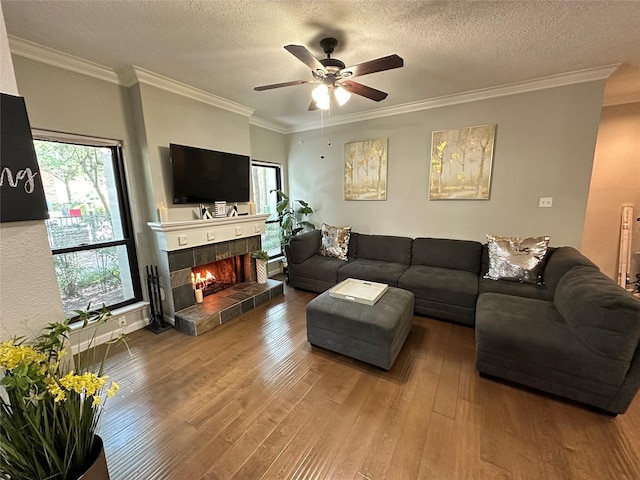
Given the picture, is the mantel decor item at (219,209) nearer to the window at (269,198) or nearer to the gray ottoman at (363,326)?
the window at (269,198)

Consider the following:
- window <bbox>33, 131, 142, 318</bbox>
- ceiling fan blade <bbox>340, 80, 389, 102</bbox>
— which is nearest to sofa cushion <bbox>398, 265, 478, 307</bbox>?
ceiling fan blade <bbox>340, 80, 389, 102</bbox>

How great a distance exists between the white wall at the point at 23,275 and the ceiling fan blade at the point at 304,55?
125cm

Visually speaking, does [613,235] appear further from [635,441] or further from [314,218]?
[314,218]

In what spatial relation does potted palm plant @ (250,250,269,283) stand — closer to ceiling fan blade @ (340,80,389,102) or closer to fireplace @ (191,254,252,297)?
fireplace @ (191,254,252,297)

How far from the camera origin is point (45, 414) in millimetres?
931

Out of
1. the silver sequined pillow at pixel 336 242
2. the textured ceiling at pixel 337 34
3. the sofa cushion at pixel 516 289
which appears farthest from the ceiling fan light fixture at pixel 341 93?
the sofa cushion at pixel 516 289

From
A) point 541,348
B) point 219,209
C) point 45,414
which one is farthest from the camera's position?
point 219,209

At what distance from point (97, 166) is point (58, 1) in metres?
1.37

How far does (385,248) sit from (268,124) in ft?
9.12

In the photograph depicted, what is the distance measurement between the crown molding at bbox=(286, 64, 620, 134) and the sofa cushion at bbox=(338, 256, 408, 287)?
85.1 inches

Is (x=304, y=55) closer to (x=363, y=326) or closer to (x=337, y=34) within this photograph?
(x=337, y=34)

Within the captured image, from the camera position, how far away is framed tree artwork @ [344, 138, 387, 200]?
388cm

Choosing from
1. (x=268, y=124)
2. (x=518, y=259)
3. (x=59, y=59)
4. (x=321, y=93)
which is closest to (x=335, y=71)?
(x=321, y=93)

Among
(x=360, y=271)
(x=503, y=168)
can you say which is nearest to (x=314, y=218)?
(x=360, y=271)
